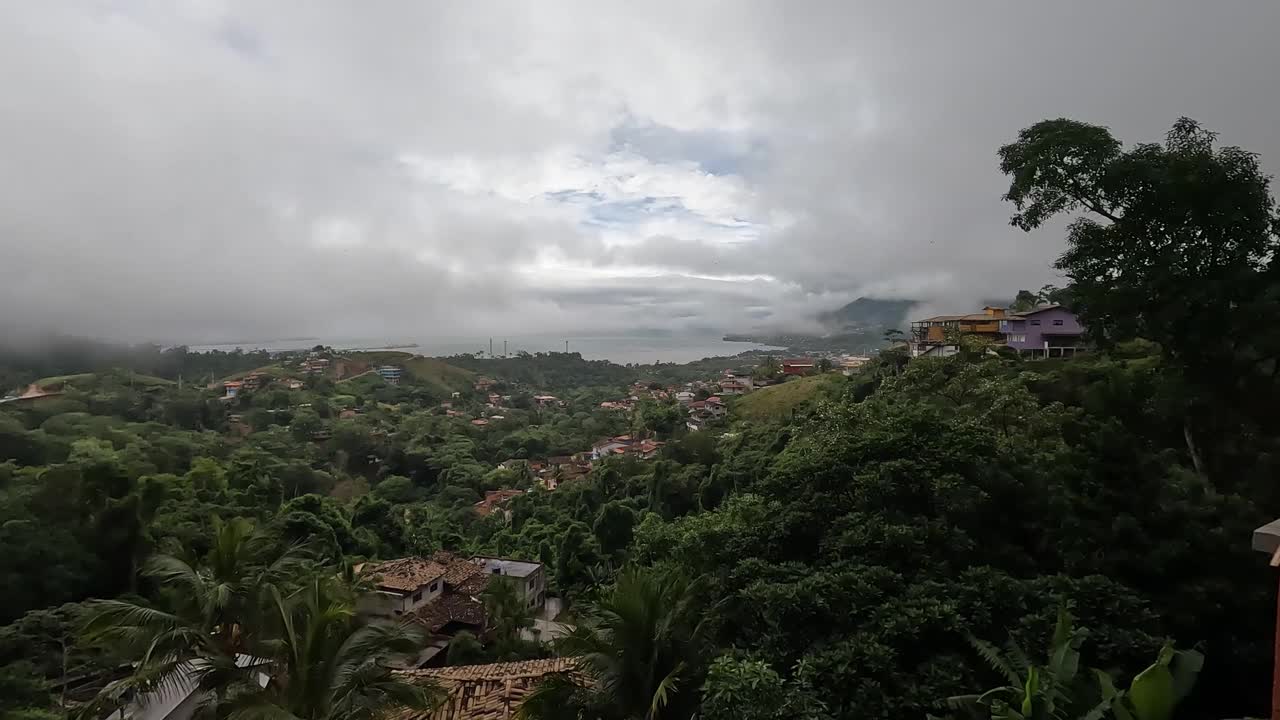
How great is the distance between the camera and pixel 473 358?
132500mm

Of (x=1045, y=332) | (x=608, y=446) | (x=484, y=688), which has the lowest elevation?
(x=608, y=446)

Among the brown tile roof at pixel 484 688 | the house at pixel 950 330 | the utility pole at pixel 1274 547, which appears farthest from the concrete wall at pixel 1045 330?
the utility pole at pixel 1274 547

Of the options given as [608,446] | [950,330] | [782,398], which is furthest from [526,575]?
[608,446]

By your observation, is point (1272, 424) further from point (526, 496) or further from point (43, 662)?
point (526, 496)

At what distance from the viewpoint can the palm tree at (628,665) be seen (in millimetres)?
5262

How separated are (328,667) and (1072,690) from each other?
5431 mm

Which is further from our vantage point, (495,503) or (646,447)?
(646,447)

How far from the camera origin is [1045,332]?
28.4 m

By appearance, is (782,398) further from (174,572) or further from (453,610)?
(174,572)

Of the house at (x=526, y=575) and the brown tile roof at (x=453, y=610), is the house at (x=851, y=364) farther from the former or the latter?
the brown tile roof at (x=453, y=610)

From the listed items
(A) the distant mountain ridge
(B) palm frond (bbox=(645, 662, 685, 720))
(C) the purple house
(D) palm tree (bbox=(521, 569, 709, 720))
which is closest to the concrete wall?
(C) the purple house

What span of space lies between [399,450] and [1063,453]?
50206 millimetres

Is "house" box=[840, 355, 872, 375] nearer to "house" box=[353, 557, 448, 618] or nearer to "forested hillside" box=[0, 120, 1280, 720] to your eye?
"house" box=[353, 557, 448, 618]

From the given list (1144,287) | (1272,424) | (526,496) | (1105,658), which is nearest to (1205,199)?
(1144,287)
